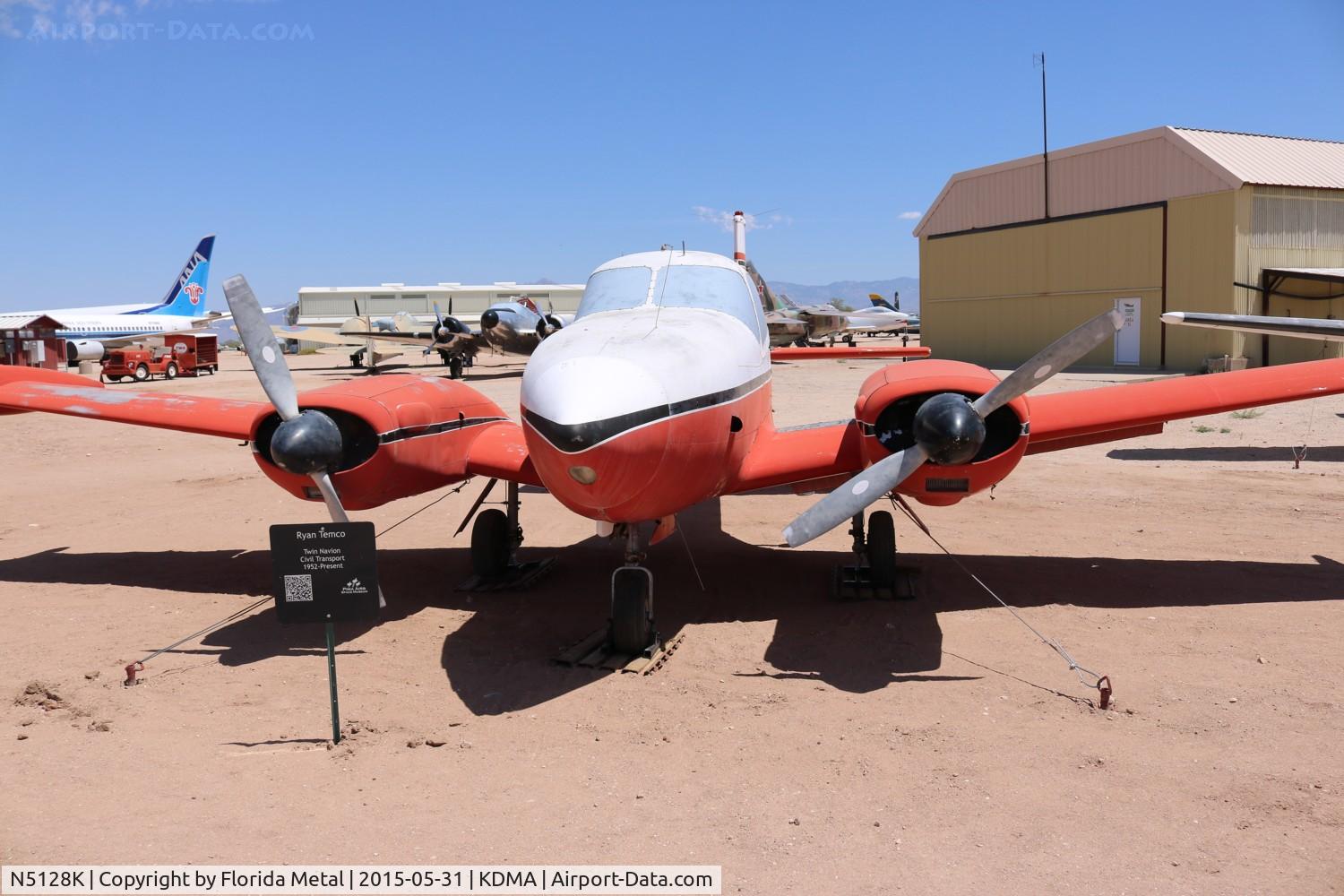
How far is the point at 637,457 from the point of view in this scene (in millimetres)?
5805

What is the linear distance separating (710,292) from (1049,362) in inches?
119

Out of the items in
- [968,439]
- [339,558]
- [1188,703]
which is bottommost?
[1188,703]

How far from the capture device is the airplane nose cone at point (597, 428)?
221 inches

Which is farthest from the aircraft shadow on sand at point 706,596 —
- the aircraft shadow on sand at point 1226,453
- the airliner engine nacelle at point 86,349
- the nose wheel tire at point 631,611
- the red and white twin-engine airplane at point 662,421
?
the airliner engine nacelle at point 86,349

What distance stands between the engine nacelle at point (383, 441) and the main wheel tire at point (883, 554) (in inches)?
159

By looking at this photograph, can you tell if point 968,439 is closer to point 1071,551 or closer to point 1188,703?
point 1188,703

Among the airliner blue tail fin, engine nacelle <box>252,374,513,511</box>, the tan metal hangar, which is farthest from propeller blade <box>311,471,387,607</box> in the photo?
the airliner blue tail fin

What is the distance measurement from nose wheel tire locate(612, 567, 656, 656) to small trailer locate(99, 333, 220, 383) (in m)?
39.0

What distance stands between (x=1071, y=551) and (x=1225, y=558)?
1.52 m

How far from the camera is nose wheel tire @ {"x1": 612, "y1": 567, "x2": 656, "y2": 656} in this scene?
23.6 ft

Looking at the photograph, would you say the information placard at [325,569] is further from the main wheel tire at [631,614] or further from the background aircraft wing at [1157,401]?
the background aircraft wing at [1157,401]

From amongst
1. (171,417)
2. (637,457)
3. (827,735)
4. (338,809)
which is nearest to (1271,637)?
(827,735)

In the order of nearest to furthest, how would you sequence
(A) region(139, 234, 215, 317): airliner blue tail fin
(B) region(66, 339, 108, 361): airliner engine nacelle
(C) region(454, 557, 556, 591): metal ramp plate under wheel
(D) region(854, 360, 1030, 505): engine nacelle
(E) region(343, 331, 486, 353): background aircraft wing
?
(D) region(854, 360, 1030, 505): engine nacelle → (C) region(454, 557, 556, 591): metal ramp plate under wheel → (E) region(343, 331, 486, 353): background aircraft wing → (B) region(66, 339, 108, 361): airliner engine nacelle → (A) region(139, 234, 215, 317): airliner blue tail fin

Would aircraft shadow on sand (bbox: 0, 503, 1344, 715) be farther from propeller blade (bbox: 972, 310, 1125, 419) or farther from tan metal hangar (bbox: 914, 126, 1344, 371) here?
tan metal hangar (bbox: 914, 126, 1344, 371)
